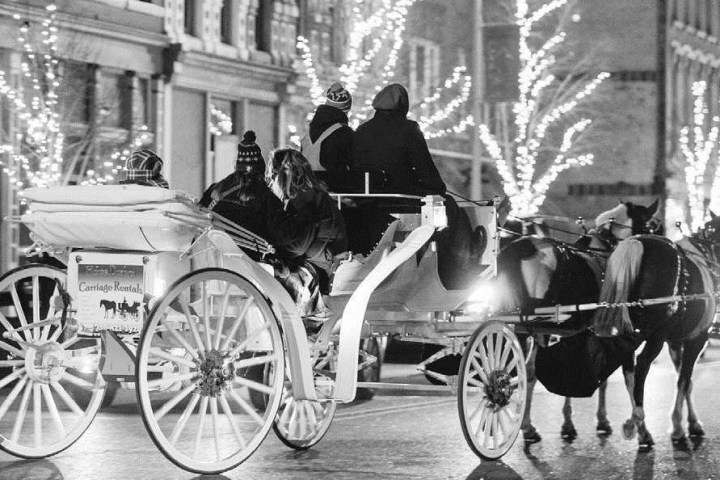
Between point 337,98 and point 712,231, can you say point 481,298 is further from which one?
point 712,231

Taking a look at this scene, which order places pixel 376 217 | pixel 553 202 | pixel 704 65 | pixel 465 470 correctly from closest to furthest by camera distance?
1. pixel 465 470
2. pixel 376 217
3. pixel 553 202
4. pixel 704 65

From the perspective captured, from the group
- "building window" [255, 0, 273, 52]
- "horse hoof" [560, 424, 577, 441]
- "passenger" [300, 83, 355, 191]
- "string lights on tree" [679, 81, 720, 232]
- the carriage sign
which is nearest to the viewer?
the carriage sign

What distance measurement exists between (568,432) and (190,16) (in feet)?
60.0

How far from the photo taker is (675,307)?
1217 cm

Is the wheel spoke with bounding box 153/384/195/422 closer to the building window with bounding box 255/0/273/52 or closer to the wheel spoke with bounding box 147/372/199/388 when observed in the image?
the wheel spoke with bounding box 147/372/199/388

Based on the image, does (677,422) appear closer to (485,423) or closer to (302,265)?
(485,423)

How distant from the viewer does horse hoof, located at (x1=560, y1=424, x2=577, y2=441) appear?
38.9ft

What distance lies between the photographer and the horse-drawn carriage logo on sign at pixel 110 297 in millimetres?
9242

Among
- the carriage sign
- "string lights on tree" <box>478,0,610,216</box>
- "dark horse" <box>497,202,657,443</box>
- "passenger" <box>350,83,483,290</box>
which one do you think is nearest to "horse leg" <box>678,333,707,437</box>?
"dark horse" <box>497,202,657,443</box>

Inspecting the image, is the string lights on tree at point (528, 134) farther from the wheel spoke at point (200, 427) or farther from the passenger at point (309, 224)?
the wheel spoke at point (200, 427)

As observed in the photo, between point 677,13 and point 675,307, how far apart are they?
3934 cm

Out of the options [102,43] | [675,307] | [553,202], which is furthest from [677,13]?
[675,307]

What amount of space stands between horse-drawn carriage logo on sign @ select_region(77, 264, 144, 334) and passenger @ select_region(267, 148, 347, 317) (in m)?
1.07

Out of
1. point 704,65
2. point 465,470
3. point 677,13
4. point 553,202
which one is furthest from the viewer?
point 704,65
